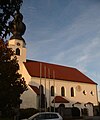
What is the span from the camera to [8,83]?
1107 inches

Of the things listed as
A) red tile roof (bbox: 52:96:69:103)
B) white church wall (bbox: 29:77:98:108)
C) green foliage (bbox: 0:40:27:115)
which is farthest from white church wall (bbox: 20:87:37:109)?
green foliage (bbox: 0:40:27:115)

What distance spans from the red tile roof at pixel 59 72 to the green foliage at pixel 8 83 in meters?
19.6

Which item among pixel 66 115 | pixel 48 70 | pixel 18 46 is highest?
pixel 18 46

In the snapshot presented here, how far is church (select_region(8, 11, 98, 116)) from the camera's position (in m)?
48.4

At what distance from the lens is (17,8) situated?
12.2 meters

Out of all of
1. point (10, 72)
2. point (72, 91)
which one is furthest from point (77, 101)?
point (10, 72)

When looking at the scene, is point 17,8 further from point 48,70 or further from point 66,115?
point 48,70

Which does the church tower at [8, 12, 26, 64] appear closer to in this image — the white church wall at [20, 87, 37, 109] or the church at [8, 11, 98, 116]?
the church at [8, 11, 98, 116]

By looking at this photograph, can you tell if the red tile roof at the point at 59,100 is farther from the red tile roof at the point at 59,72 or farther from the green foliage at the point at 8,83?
the green foliage at the point at 8,83

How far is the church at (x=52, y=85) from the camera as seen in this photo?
48.4 m

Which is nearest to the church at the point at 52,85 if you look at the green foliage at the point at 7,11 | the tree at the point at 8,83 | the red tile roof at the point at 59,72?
the red tile roof at the point at 59,72

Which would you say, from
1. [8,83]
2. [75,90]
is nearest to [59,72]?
[75,90]

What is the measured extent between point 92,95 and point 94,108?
603 centimetres

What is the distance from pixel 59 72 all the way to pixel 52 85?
5.75 meters
